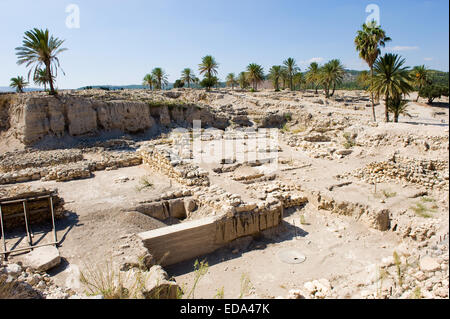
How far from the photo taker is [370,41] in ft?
72.3

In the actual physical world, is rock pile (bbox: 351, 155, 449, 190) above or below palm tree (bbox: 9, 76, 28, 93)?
below

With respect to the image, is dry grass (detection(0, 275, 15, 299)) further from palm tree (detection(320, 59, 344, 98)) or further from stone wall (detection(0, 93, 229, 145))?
palm tree (detection(320, 59, 344, 98))

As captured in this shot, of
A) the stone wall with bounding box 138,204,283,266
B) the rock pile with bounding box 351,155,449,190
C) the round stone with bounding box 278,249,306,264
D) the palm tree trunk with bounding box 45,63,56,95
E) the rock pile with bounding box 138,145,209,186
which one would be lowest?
the round stone with bounding box 278,249,306,264

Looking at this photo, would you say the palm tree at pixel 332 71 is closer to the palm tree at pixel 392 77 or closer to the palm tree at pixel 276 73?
the palm tree at pixel 276 73

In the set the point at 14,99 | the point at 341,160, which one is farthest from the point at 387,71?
the point at 14,99

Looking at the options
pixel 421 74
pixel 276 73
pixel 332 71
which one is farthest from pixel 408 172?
pixel 276 73

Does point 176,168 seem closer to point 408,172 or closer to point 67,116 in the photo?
point 408,172

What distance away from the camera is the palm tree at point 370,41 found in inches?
863

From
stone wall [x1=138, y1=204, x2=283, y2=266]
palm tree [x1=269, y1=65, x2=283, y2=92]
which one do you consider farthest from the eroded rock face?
palm tree [x1=269, y1=65, x2=283, y2=92]

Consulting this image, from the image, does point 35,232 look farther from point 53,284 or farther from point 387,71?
point 387,71

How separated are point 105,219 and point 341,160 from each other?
1155cm

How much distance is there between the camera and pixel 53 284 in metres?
4.74

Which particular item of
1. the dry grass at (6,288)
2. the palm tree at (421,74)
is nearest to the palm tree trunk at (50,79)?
the dry grass at (6,288)

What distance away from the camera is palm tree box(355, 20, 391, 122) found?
21.9 m
